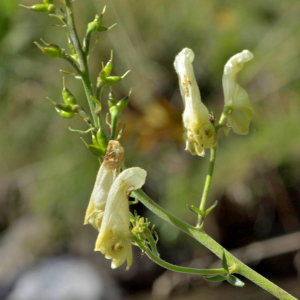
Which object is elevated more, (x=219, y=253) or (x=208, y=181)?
(x=208, y=181)

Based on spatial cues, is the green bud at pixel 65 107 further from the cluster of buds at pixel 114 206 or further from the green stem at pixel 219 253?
the green stem at pixel 219 253

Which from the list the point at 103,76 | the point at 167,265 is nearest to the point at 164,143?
the point at 103,76

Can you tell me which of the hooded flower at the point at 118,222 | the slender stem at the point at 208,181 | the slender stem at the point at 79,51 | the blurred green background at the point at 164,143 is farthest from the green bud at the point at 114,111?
the blurred green background at the point at 164,143

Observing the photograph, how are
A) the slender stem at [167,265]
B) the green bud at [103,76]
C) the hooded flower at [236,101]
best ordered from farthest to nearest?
the hooded flower at [236,101] < the green bud at [103,76] < the slender stem at [167,265]

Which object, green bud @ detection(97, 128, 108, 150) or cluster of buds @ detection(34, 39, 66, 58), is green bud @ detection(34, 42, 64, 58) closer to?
cluster of buds @ detection(34, 39, 66, 58)

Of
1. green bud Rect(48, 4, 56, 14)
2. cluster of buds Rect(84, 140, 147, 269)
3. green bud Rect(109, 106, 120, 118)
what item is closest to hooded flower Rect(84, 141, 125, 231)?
cluster of buds Rect(84, 140, 147, 269)

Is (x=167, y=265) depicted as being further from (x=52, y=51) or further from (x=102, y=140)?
(x=52, y=51)
